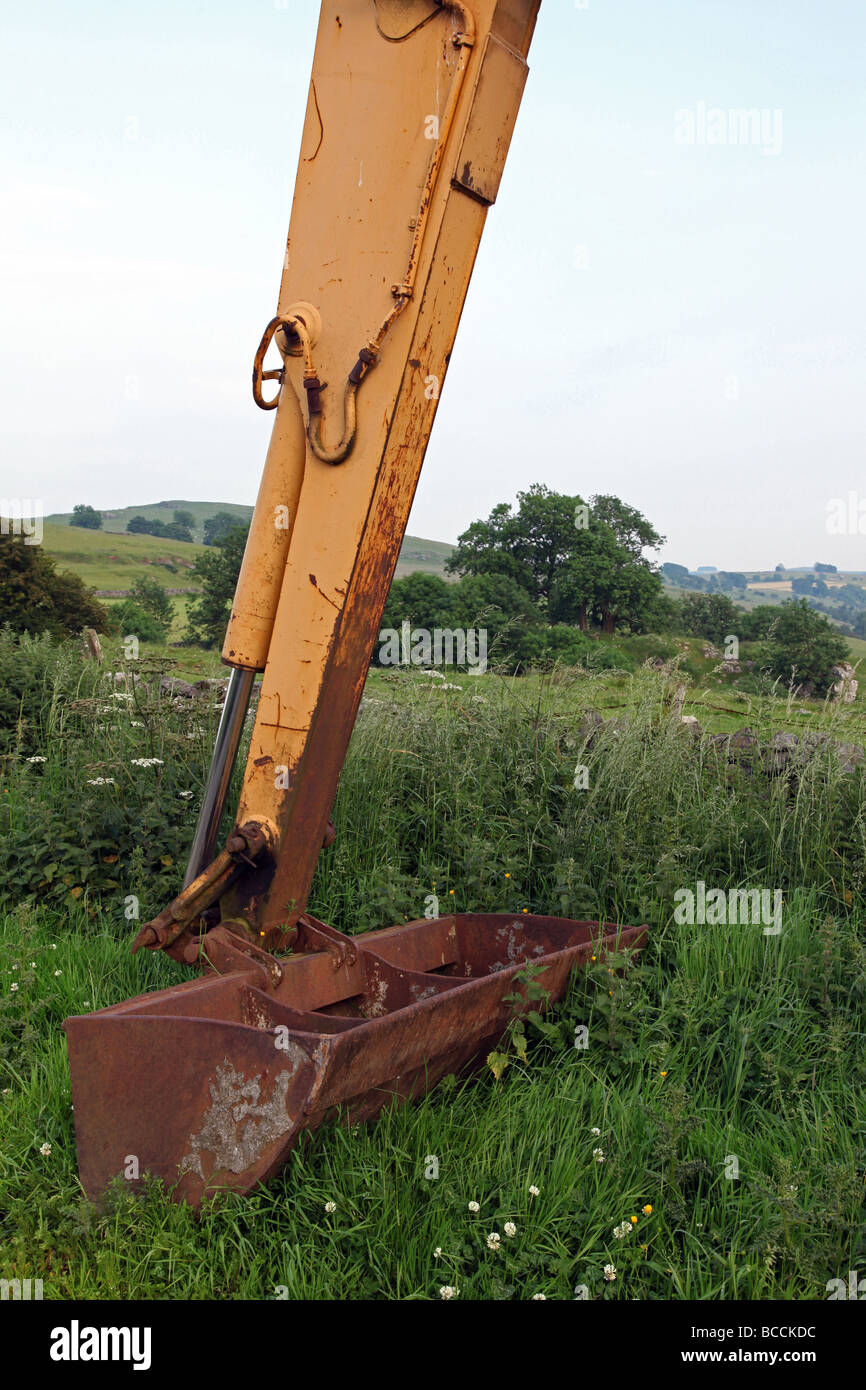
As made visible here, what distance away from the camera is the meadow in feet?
7.59

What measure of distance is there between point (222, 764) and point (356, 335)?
1.42 meters

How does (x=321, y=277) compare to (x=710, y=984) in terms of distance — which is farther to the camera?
(x=710, y=984)

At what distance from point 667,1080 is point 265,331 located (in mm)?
2693

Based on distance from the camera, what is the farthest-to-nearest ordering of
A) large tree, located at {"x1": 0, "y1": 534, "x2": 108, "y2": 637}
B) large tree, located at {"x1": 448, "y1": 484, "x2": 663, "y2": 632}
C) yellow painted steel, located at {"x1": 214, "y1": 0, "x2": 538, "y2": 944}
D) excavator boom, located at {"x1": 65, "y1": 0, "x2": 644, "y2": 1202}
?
large tree, located at {"x1": 448, "y1": 484, "x2": 663, "y2": 632} → large tree, located at {"x1": 0, "y1": 534, "x2": 108, "y2": 637} → yellow painted steel, located at {"x1": 214, "y1": 0, "x2": 538, "y2": 944} → excavator boom, located at {"x1": 65, "y1": 0, "x2": 644, "y2": 1202}

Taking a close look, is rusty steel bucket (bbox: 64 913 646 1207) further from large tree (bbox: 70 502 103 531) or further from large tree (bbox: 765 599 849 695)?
large tree (bbox: 70 502 103 531)

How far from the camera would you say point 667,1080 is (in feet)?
10.1

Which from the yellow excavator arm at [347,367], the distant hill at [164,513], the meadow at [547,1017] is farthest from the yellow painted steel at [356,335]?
the distant hill at [164,513]

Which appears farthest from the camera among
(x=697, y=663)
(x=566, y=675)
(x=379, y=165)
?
(x=697, y=663)

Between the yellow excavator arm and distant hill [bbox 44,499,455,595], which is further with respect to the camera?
distant hill [bbox 44,499,455,595]

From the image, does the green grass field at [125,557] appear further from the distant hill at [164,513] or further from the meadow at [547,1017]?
the meadow at [547,1017]

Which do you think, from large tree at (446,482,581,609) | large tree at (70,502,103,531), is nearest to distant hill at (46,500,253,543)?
large tree at (70,502,103,531)

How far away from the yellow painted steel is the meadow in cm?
92

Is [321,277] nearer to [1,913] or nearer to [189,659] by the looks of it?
[1,913]
